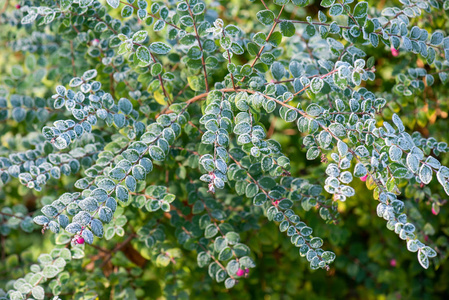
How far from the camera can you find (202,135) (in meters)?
1.48

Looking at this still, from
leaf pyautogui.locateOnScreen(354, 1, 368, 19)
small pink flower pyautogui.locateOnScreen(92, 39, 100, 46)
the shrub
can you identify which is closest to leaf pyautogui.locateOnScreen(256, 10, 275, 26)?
the shrub

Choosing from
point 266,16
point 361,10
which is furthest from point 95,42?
point 361,10

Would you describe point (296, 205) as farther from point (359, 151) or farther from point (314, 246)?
point (359, 151)

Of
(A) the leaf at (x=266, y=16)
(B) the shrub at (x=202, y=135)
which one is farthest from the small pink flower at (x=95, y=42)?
(A) the leaf at (x=266, y=16)

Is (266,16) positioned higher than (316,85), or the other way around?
(266,16)

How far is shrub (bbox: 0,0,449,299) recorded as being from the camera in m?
1.20

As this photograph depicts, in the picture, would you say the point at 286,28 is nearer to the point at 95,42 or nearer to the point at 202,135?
the point at 202,135

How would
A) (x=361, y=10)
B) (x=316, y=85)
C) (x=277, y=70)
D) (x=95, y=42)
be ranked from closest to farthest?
(x=316, y=85)
(x=361, y=10)
(x=277, y=70)
(x=95, y=42)

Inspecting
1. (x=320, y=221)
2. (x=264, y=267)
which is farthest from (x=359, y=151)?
(x=264, y=267)

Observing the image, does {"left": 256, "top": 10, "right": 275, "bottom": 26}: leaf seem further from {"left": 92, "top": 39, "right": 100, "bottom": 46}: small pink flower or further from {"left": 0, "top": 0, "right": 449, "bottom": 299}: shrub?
{"left": 92, "top": 39, "right": 100, "bottom": 46}: small pink flower

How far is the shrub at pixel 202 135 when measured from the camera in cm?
120

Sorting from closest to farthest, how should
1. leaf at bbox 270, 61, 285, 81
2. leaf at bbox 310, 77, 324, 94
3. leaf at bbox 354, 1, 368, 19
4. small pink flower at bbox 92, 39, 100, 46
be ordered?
leaf at bbox 310, 77, 324, 94, leaf at bbox 354, 1, 368, 19, leaf at bbox 270, 61, 285, 81, small pink flower at bbox 92, 39, 100, 46

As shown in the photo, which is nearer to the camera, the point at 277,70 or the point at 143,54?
the point at 143,54

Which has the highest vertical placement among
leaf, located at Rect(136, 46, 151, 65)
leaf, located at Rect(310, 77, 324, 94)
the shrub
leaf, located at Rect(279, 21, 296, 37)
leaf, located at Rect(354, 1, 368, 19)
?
leaf, located at Rect(354, 1, 368, 19)
